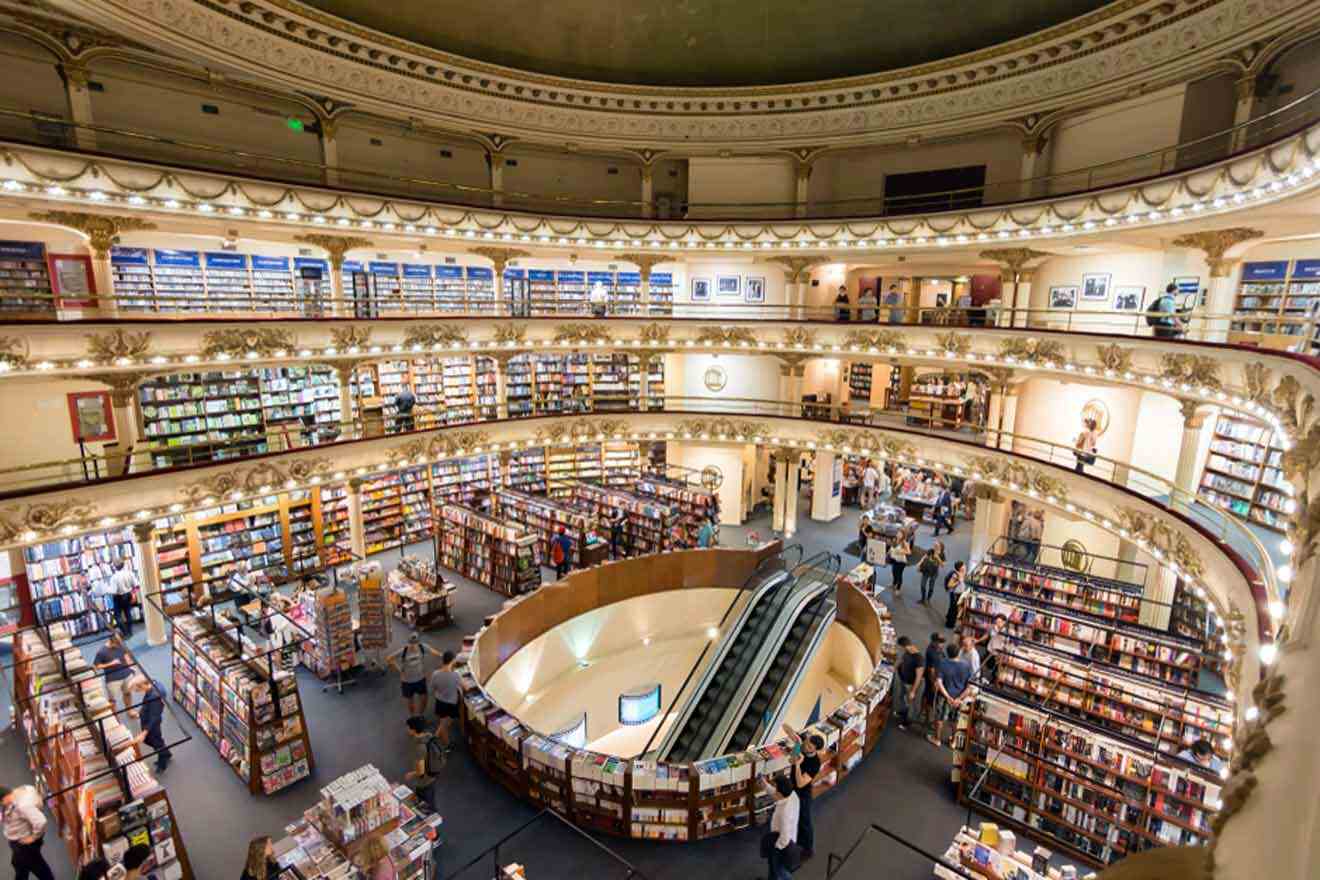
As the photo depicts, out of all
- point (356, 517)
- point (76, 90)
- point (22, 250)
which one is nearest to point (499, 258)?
point (356, 517)

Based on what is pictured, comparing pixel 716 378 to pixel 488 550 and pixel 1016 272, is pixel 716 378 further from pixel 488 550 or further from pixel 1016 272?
pixel 488 550

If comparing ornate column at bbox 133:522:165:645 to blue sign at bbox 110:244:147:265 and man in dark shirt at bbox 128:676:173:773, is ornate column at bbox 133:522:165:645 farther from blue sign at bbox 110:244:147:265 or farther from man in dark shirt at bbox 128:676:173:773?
blue sign at bbox 110:244:147:265

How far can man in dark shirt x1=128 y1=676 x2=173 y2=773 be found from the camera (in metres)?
8.38

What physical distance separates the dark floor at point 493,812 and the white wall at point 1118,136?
12806 mm

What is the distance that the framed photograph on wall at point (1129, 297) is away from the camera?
44.5ft

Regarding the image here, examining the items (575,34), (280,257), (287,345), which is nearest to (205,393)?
(287,345)

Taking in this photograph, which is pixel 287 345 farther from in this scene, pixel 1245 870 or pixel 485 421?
pixel 1245 870

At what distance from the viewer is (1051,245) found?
45.9ft

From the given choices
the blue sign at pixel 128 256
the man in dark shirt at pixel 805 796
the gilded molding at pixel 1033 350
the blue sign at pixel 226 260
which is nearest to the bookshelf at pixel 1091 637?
the gilded molding at pixel 1033 350

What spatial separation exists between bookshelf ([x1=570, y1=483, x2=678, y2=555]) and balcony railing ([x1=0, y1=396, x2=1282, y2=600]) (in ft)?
6.25

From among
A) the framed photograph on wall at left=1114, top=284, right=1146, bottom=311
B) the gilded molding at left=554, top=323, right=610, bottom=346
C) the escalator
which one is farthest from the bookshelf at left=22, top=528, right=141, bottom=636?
the framed photograph on wall at left=1114, top=284, right=1146, bottom=311

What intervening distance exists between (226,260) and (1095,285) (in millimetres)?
19170

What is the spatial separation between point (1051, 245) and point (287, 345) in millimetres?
15865

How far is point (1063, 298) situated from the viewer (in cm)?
1517
